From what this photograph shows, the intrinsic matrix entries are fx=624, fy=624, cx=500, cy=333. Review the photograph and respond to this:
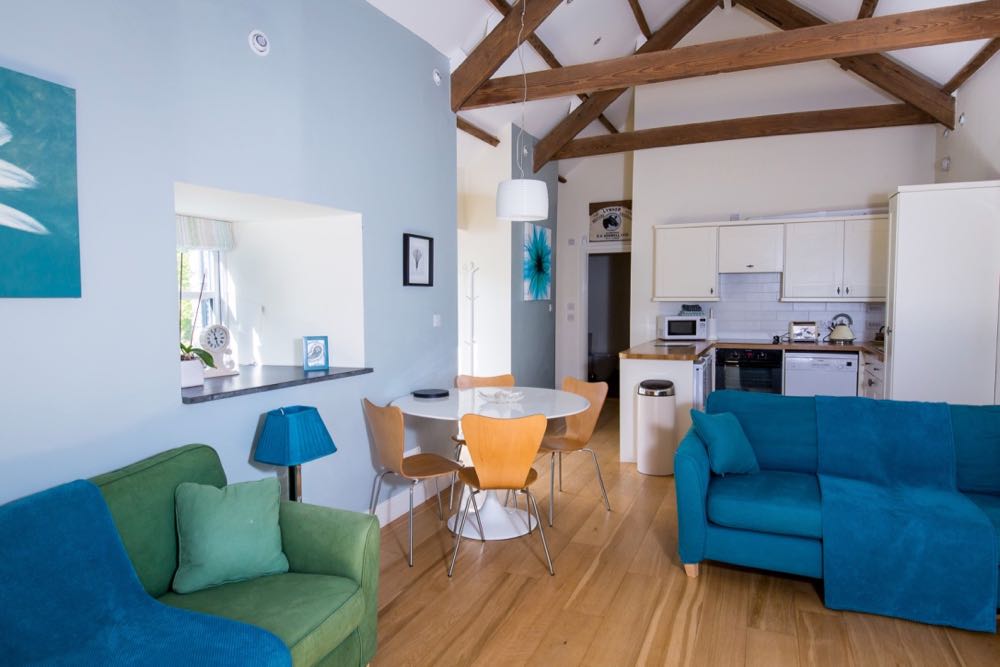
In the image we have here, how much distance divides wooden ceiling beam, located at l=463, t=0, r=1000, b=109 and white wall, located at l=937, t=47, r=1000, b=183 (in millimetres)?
1057

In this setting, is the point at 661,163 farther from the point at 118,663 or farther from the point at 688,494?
the point at 118,663

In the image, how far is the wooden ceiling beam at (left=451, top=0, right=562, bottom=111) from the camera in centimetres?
418

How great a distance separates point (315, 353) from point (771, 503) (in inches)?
96.5

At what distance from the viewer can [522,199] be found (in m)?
3.63

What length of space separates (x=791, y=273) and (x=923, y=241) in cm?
160

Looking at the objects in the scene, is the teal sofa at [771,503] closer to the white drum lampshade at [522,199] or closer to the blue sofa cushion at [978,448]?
the blue sofa cushion at [978,448]

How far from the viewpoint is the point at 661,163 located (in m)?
6.59

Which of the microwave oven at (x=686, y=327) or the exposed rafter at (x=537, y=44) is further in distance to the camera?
the microwave oven at (x=686, y=327)

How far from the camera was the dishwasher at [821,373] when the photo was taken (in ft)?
18.1

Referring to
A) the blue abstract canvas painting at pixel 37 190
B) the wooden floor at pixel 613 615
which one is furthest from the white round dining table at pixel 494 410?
the blue abstract canvas painting at pixel 37 190

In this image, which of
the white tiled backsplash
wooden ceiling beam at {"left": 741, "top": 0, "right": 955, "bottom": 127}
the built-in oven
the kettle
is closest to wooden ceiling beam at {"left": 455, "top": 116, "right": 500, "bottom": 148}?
the white tiled backsplash


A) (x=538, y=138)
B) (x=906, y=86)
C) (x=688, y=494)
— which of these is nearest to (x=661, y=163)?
(x=538, y=138)

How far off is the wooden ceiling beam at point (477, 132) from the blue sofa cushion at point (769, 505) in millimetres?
3508

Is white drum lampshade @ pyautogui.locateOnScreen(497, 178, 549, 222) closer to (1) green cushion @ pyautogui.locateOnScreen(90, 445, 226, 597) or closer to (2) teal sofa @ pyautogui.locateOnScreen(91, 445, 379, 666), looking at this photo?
(2) teal sofa @ pyautogui.locateOnScreen(91, 445, 379, 666)
